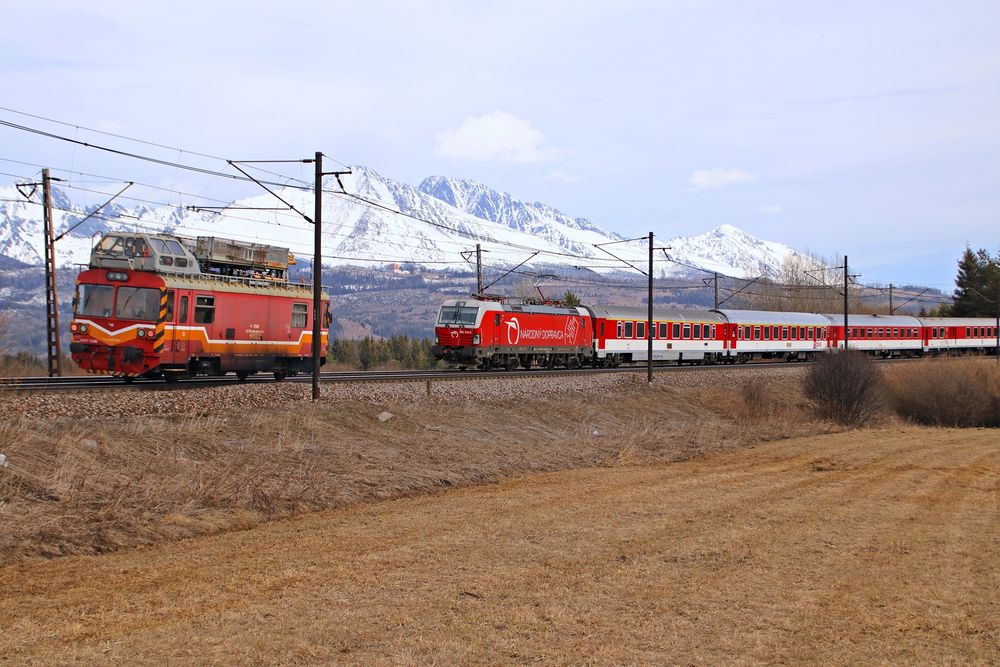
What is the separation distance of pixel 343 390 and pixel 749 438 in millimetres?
13481

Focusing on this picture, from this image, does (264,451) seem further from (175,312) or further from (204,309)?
(204,309)

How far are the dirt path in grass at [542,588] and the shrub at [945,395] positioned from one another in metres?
37.9

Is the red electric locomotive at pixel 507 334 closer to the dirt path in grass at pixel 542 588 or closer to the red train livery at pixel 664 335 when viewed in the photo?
the red train livery at pixel 664 335

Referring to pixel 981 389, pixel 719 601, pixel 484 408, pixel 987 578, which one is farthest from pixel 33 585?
pixel 981 389

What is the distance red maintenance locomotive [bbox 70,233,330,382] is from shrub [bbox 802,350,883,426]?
2674 cm

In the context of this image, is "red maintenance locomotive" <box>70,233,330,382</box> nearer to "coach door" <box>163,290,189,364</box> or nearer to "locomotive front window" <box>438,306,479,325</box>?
"coach door" <box>163,290,189,364</box>

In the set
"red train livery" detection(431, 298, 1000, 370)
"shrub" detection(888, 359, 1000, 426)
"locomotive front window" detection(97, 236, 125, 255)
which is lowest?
"shrub" detection(888, 359, 1000, 426)

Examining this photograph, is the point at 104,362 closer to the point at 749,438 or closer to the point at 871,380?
the point at 749,438

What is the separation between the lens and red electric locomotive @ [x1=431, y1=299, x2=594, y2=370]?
4006 cm

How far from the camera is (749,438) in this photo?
30.2m

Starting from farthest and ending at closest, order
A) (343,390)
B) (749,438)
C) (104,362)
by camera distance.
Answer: (749,438)
(343,390)
(104,362)

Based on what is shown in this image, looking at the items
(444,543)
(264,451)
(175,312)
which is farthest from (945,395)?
(444,543)

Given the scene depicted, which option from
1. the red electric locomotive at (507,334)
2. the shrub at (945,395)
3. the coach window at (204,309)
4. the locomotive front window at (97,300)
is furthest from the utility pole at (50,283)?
the shrub at (945,395)

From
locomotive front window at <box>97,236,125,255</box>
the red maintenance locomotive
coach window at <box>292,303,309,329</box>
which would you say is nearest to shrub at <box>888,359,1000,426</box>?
coach window at <box>292,303,309,329</box>
